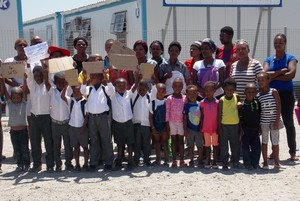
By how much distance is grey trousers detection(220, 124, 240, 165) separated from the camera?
18.6 ft

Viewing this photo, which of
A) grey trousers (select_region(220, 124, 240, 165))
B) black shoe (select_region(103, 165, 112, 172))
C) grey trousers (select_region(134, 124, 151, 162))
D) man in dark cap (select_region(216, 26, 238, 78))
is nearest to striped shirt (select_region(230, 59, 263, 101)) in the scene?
man in dark cap (select_region(216, 26, 238, 78))

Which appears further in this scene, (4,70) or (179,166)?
(179,166)

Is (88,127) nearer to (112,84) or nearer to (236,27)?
(112,84)

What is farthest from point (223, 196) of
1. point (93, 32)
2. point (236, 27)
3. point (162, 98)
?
point (93, 32)

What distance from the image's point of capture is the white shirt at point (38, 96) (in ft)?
18.3

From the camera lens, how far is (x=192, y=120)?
18.9 feet

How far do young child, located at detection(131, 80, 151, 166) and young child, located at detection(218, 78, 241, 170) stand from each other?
Answer: 101 cm

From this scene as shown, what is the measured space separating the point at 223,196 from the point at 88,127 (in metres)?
2.08

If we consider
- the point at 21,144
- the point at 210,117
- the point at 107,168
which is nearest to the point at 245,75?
the point at 210,117

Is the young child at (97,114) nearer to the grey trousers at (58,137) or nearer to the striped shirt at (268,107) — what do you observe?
the grey trousers at (58,137)

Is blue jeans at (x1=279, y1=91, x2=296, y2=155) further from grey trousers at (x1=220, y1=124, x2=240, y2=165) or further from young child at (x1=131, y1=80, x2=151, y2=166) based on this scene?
young child at (x1=131, y1=80, x2=151, y2=166)

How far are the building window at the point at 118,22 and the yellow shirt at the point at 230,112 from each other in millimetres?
9676

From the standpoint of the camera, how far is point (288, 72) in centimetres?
587

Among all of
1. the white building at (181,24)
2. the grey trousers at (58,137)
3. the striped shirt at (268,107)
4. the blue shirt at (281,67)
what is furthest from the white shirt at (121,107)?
the white building at (181,24)
